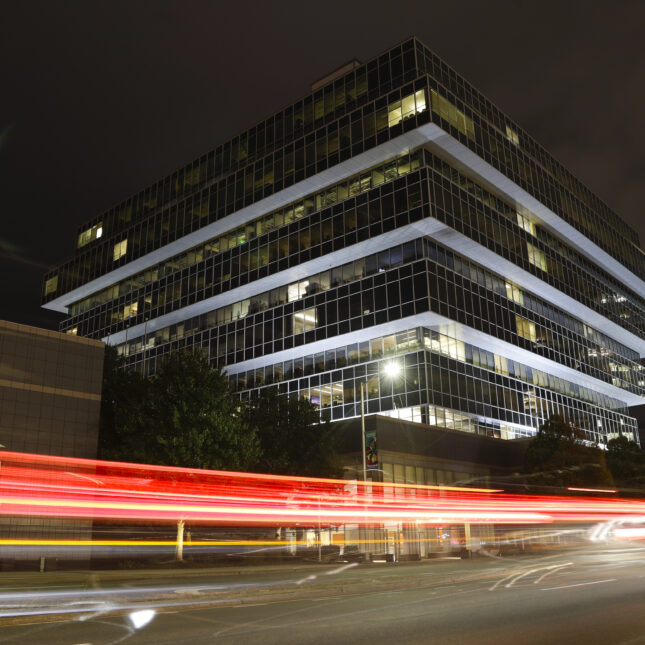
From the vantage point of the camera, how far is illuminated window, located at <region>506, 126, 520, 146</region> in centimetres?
6994

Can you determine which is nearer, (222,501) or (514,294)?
(222,501)

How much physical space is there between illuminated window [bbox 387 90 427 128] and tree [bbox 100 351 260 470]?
108ft

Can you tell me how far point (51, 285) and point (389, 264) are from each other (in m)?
56.4

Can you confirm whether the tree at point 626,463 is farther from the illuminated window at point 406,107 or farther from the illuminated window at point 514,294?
the illuminated window at point 406,107

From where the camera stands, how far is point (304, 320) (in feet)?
209

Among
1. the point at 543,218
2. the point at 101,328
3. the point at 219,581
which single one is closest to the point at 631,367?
the point at 543,218

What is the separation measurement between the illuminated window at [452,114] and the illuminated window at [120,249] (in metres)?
44.1

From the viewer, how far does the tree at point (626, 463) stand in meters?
57.2

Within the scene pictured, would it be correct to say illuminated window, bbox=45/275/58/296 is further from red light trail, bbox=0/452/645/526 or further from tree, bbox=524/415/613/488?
tree, bbox=524/415/613/488

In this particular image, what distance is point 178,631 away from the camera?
34.4ft

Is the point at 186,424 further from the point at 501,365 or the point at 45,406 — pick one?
the point at 501,365

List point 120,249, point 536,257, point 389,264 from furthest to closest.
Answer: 1. point 120,249
2. point 536,257
3. point 389,264

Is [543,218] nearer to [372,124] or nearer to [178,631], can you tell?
[372,124]

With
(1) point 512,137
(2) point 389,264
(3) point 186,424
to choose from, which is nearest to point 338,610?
(3) point 186,424
